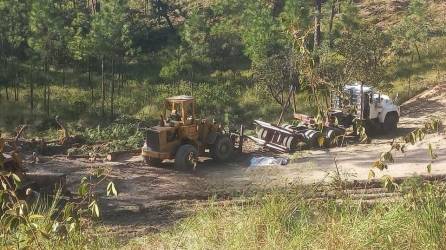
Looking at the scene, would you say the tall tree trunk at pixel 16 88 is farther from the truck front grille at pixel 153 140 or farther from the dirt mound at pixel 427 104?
the dirt mound at pixel 427 104

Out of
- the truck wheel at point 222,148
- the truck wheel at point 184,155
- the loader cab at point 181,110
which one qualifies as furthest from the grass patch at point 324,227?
the truck wheel at point 222,148

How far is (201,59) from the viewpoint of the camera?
35.1m

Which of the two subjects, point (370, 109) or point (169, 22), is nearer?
point (370, 109)

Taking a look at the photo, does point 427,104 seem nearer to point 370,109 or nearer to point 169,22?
point 370,109

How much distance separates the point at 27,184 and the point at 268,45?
21.7m

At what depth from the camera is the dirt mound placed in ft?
76.2

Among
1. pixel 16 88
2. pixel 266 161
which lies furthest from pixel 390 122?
pixel 16 88

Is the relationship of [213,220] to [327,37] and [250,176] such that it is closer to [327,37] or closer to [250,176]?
[250,176]

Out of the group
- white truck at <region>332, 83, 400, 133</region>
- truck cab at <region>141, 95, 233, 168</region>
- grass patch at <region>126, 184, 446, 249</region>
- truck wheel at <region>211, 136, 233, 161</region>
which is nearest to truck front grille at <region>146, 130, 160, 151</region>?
truck cab at <region>141, 95, 233, 168</region>

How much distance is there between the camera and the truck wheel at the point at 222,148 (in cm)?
1620

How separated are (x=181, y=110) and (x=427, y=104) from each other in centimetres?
1379

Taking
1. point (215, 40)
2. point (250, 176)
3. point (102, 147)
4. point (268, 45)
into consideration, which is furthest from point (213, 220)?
point (215, 40)

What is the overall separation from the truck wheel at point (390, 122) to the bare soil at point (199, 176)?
0.56 meters

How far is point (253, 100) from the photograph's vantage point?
30.2 meters
